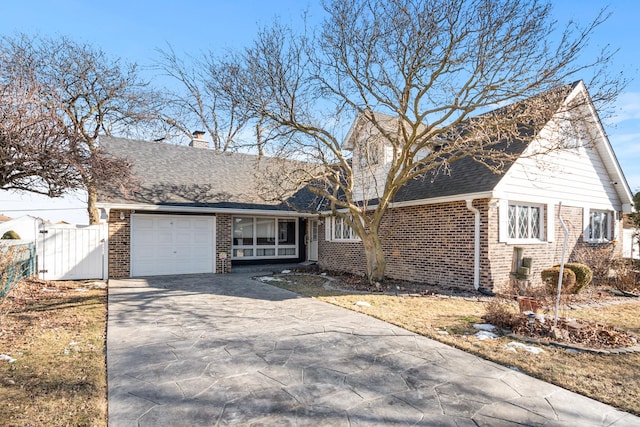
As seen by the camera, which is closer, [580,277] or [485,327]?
[485,327]

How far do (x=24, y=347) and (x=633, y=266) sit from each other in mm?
15366

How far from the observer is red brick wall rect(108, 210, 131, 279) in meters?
11.9

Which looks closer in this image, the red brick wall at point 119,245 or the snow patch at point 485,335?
the snow patch at point 485,335

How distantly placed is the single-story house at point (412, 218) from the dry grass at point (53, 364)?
4.69 metres

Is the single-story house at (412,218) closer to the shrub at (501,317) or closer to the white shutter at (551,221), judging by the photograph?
the white shutter at (551,221)

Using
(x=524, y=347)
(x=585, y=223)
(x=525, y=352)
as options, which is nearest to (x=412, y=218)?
(x=585, y=223)

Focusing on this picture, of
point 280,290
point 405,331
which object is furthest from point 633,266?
point 280,290

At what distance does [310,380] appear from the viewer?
Answer: 4.05 meters

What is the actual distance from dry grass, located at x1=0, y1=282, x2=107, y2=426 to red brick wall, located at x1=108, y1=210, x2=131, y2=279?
3747mm

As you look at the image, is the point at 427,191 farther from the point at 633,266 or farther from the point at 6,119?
the point at 6,119

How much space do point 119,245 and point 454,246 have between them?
1047cm

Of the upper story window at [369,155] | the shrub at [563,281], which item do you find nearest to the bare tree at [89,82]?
the upper story window at [369,155]

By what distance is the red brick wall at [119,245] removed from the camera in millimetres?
11930

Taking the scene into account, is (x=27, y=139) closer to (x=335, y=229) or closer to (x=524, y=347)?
(x=524, y=347)
